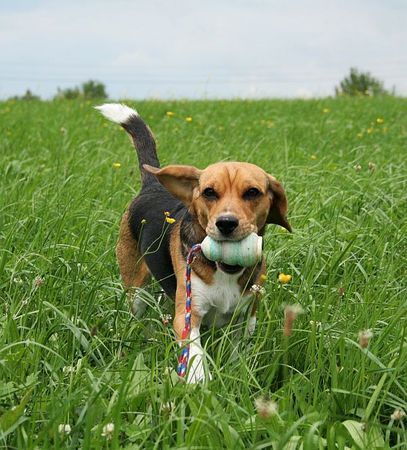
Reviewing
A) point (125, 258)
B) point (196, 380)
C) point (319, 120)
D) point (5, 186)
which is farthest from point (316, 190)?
point (319, 120)

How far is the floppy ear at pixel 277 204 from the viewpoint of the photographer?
12.1 feet

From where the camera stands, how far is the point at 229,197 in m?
3.40

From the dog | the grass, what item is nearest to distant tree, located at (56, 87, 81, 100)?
the grass

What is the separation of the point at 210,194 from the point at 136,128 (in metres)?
1.55

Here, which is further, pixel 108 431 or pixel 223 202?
pixel 223 202

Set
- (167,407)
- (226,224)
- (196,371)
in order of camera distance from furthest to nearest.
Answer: (226,224)
(196,371)
(167,407)

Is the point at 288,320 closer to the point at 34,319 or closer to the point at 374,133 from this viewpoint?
Result: the point at 34,319

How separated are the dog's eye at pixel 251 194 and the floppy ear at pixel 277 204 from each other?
19 centimetres

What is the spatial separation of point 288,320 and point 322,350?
2.41 ft

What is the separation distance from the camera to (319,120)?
11.4 meters

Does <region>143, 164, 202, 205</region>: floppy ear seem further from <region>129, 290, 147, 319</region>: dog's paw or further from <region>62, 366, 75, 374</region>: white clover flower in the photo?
<region>62, 366, 75, 374</region>: white clover flower

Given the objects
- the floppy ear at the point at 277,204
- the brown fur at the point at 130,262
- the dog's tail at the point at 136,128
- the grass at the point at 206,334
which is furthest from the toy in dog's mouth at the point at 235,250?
the dog's tail at the point at 136,128

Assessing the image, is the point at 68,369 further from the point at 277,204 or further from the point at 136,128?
the point at 136,128

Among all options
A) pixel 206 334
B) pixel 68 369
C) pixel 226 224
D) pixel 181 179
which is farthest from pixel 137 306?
pixel 68 369
